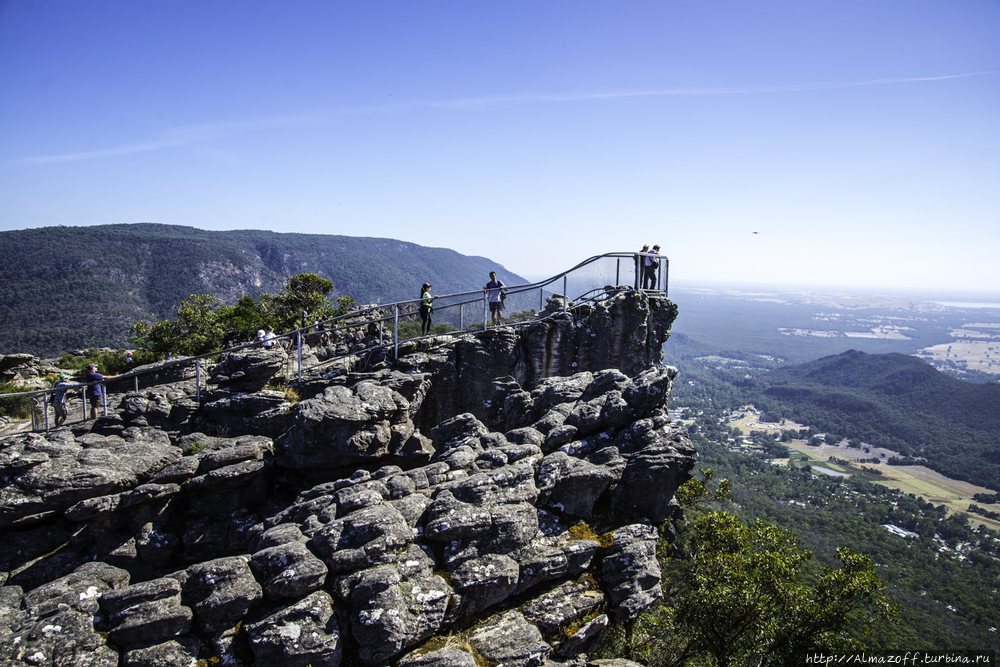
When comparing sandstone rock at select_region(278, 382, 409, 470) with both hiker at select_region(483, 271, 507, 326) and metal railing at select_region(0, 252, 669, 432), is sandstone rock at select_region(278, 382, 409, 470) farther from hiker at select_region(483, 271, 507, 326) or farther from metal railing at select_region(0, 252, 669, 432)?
hiker at select_region(483, 271, 507, 326)


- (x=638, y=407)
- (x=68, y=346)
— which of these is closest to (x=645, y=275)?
(x=638, y=407)

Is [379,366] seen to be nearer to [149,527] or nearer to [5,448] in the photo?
[149,527]

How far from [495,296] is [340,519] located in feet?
41.7

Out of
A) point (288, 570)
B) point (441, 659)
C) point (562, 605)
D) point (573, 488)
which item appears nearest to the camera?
point (441, 659)

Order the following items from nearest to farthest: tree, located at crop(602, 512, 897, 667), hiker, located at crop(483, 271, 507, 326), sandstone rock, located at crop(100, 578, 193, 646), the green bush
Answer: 1. sandstone rock, located at crop(100, 578, 193, 646)
2. tree, located at crop(602, 512, 897, 667)
3. the green bush
4. hiker, located at crop(483, 271, 507, 326)

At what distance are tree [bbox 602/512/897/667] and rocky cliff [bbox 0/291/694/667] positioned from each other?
53.0 inches

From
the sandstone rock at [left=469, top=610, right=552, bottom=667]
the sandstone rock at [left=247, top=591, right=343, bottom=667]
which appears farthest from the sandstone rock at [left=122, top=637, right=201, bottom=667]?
the sandstone rock at [left=469, top=610, right=552, bottom=667]

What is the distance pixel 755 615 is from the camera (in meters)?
12.2

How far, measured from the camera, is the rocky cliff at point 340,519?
10.7 metres

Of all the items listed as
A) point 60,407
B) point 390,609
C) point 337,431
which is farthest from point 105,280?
point 390,609

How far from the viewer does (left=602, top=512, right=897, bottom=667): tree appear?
39.8 ft

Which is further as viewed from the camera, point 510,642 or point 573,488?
point 573,488

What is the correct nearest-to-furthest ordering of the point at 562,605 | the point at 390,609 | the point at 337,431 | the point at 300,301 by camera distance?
1. the point at 390,609
2. the point at 562,605
3. the point at 337,431
4. the point at 300,301

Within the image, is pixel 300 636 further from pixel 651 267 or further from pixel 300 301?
pixel 300 301
